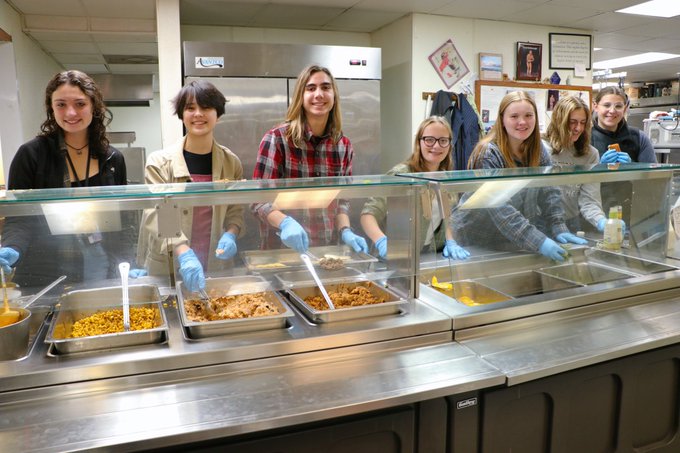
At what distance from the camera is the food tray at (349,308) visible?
4.58 ft

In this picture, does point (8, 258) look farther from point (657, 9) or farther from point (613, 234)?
point (657, 9)

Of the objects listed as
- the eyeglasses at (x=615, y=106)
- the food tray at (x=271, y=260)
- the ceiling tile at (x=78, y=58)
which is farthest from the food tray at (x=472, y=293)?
the ceiling tile at (x=78, y=58)

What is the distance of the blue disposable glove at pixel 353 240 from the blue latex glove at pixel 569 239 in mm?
831

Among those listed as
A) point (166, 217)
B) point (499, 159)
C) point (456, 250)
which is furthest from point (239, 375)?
point (499, 159)

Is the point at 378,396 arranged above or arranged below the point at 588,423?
above

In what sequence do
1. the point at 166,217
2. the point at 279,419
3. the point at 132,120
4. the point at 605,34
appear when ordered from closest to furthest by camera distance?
1. the point at 279,419
2. the point at 166,217
3. the point at 605,34
4. the point at 132,120

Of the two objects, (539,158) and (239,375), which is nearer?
(239,375)

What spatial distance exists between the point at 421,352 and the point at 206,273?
634mm

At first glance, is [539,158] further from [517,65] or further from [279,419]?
[517,65]

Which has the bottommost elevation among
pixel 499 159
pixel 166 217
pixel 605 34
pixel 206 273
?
pixel 206 273

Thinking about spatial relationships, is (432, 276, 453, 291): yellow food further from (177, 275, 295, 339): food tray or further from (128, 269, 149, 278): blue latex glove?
(128, 269, 149, 278): blue latex glove

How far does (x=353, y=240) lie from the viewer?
62.5 inches

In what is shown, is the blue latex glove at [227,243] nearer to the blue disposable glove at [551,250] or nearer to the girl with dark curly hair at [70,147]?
the girl with dark curly hair at [70,147]

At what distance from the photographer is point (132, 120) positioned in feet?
30.8
